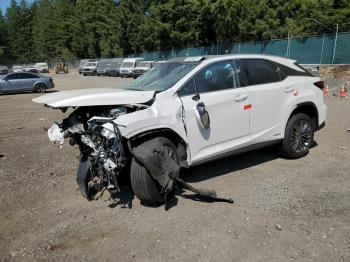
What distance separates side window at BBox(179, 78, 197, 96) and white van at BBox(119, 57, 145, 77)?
101 ft

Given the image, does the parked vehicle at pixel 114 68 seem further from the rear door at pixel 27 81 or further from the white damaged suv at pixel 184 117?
the white damaged suv at pixel 184 117

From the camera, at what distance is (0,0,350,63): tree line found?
31.3 meters

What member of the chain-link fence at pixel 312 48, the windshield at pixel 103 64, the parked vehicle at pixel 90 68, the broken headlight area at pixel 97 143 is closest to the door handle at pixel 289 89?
the broken headlight area at pixel 97 143

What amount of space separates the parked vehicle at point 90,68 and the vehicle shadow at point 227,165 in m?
42.8

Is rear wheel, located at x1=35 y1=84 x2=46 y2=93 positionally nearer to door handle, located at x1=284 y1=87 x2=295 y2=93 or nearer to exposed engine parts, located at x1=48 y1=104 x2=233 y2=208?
exposed engine parts, located at x1=48 y1=104 x2=233 y2=208

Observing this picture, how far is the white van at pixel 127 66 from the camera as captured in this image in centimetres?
3558

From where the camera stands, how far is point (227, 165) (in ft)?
20.2

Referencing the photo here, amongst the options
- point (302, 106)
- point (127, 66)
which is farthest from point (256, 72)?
point (127, 66)

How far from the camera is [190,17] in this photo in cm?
4375

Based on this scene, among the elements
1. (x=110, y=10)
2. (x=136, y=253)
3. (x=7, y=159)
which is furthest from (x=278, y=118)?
(x=110, y=10)

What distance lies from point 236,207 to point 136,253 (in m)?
1.48

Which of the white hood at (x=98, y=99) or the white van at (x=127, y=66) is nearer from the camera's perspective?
the white hood at (x=98, y=99)

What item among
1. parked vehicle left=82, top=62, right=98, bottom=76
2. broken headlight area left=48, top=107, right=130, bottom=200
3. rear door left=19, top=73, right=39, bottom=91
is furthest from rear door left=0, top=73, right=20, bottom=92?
parked vehicle left=82, top=62, right=98, bottom=76

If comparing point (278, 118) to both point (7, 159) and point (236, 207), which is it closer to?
point (236, 207)
